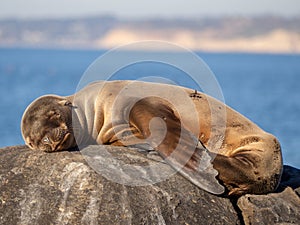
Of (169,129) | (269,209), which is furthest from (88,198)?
(269,209)

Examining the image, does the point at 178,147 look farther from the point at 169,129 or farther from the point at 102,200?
the point at 102,200

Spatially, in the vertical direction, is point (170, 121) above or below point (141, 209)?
above

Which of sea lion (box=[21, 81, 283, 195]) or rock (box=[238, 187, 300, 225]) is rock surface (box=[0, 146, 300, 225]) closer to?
rock (box=[238, 187, 300, 225])

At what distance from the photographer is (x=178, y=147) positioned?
7383 mm

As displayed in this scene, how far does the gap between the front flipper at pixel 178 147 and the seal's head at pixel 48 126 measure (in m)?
0.72

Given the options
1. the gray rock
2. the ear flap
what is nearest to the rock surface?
the gray rock

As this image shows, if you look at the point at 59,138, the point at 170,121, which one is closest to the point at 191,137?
the point at 170,121

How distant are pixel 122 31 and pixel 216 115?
632ft

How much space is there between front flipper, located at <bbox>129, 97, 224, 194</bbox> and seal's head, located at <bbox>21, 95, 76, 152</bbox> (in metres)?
0.72

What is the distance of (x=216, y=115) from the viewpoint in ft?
27.5

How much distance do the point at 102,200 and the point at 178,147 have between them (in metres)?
1.00

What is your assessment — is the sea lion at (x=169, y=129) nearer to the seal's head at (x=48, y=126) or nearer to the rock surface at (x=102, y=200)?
the seal's head at (x=48, y=126)

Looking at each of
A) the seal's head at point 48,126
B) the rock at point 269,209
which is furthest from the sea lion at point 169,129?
the rock at point 269,209

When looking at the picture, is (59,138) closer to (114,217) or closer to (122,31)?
(114,217)
